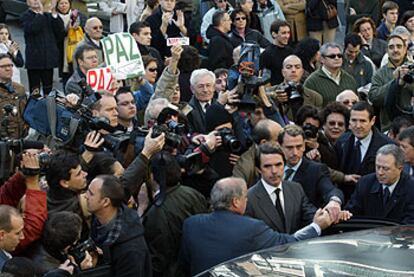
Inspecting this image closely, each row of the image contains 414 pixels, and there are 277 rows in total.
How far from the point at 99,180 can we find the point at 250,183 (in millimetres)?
1950

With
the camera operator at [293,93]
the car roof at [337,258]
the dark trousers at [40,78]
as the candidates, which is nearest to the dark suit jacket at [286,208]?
the car roof at [337,258]

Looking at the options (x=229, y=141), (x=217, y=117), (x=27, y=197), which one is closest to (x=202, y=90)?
(x=217, y=117)

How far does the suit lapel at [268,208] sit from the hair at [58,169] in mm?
1438

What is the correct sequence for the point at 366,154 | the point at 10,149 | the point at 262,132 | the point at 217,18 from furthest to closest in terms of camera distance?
1. the point at 217,18
2. the point at 366,154
3. the point at 262,132
4. the point at 10,149

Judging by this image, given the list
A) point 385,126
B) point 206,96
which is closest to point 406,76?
point 385,126

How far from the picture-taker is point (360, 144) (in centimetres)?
1024

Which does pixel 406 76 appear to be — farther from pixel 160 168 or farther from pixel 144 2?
pixel 144 2

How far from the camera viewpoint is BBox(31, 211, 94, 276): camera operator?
297 inches

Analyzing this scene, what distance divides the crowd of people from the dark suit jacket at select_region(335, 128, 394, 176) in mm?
11

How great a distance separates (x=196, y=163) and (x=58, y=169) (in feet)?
3.98

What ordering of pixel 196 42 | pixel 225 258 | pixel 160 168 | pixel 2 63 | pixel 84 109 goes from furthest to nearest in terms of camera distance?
pixel 196 42 → pixel 2 63 → pixel 84 109 → pixel 160 168 → pixel 225 258

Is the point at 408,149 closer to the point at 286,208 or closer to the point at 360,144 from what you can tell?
the point at 360,144

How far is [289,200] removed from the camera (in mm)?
8641

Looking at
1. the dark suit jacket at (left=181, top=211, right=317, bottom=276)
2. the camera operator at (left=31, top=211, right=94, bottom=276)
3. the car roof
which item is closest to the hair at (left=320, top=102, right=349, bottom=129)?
the dark suit jacket at (left=181, top=211, right=317, bottom=276)
